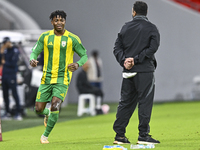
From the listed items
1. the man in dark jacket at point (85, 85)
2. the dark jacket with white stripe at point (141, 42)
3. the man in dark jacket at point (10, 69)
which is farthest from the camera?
the man in dark jacket at point (85, 85)

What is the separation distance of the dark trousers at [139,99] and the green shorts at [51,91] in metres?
0.97

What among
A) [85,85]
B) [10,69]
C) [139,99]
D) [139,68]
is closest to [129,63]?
[139,68]

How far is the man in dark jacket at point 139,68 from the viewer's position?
6.39m

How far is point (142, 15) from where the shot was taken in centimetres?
655

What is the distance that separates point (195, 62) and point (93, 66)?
4566 mm

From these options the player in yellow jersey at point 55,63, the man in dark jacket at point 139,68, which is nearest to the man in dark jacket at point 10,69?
the player in yellow jersey at point 55,63

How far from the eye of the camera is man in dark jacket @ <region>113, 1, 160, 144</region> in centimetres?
639

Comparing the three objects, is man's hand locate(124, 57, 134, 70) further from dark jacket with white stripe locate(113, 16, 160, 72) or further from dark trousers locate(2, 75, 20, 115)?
dark trousers locate(2, 75, 20, 115)

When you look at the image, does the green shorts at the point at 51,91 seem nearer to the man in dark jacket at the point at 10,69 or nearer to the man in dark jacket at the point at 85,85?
the man in dark jacket at the point at 10,69

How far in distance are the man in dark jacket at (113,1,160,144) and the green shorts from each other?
976mm

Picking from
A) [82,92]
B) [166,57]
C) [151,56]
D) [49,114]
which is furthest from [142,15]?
[166,57]

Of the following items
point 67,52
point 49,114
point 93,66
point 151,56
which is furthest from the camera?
point 93,66

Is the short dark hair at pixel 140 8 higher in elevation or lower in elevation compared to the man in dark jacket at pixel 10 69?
higher

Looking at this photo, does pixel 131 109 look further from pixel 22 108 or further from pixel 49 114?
pixel 22 108
